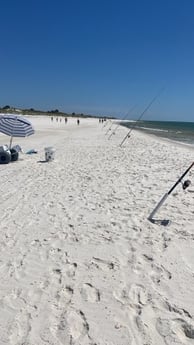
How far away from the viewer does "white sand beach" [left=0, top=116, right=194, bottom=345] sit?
9.32 feet

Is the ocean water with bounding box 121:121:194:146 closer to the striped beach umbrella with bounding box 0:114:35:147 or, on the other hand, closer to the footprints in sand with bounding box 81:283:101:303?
the striped beach umbrella with bounding box 0:114:35:147

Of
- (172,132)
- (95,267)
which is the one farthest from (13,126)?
(172,132)

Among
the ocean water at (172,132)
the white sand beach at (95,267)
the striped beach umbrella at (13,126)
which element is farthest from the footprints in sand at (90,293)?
the ocean water at (172,132)

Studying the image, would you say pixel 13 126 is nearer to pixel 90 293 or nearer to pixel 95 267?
pixel 95 267

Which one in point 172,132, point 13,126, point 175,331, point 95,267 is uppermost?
point 13,126

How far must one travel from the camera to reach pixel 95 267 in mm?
3920

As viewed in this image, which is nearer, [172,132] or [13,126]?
[13,126]

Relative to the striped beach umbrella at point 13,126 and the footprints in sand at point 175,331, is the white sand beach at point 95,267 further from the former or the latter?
the striped beach umbrella at point 13,126

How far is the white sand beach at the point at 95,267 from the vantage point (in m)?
2.84

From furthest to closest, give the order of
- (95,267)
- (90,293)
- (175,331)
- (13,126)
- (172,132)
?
(172,132) < (13,126) < (95,267) < (90,293) < (175,331)

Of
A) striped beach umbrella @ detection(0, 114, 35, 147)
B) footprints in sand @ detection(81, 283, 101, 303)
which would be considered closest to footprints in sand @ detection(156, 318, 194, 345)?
footprints in sand @ detection(81, 283, 101, 303)

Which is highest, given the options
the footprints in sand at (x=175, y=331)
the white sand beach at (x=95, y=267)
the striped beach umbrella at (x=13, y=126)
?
the striped beach umbrella at (x=13, y=126)

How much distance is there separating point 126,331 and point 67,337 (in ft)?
1.59

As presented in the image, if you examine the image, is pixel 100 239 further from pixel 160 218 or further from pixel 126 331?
pixel 126 331
